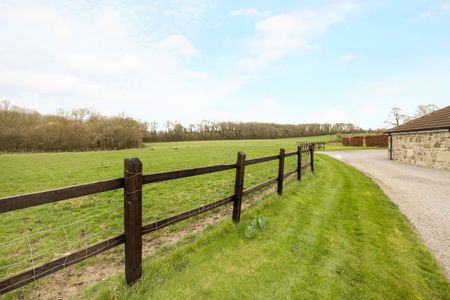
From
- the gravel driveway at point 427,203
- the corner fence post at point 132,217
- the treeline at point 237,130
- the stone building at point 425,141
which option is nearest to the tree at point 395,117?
the treeline at point 237,130

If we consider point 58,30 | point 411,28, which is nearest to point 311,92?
point 411,28

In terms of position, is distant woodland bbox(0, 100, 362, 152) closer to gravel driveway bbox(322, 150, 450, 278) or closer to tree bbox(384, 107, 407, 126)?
gravel driveway bbox(322, 150, 450, 278)

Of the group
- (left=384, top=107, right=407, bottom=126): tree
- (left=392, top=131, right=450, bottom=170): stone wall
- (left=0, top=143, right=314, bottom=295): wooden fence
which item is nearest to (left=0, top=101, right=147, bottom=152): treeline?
(left=392, top=131, right=450, bottom=170): stone wall

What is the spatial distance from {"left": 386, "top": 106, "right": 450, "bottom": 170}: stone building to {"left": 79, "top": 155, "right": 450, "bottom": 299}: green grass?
12865 mm

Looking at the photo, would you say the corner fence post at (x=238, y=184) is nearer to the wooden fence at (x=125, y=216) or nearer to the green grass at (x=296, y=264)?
the green grass at (x=296, y=264)

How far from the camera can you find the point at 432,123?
46.0 ft

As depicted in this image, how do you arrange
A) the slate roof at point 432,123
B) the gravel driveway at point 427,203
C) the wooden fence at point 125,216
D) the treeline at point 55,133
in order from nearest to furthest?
the wooden fence at point 125,216 < the gravel driveway at point 427,203 < the slate roof at point 432,123 < the treeline at point 55,133

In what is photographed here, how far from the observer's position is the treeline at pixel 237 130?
7406 cm

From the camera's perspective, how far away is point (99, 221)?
471cm

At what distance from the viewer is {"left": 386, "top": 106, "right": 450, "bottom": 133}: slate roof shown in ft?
42.8

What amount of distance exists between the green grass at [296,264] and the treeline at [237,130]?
71.7 metres

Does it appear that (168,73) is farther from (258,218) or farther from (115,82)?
(258,218)

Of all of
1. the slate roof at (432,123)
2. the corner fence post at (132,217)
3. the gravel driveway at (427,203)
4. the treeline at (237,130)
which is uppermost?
the treeline at (237,130)

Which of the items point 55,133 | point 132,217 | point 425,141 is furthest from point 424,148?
point 55,133
